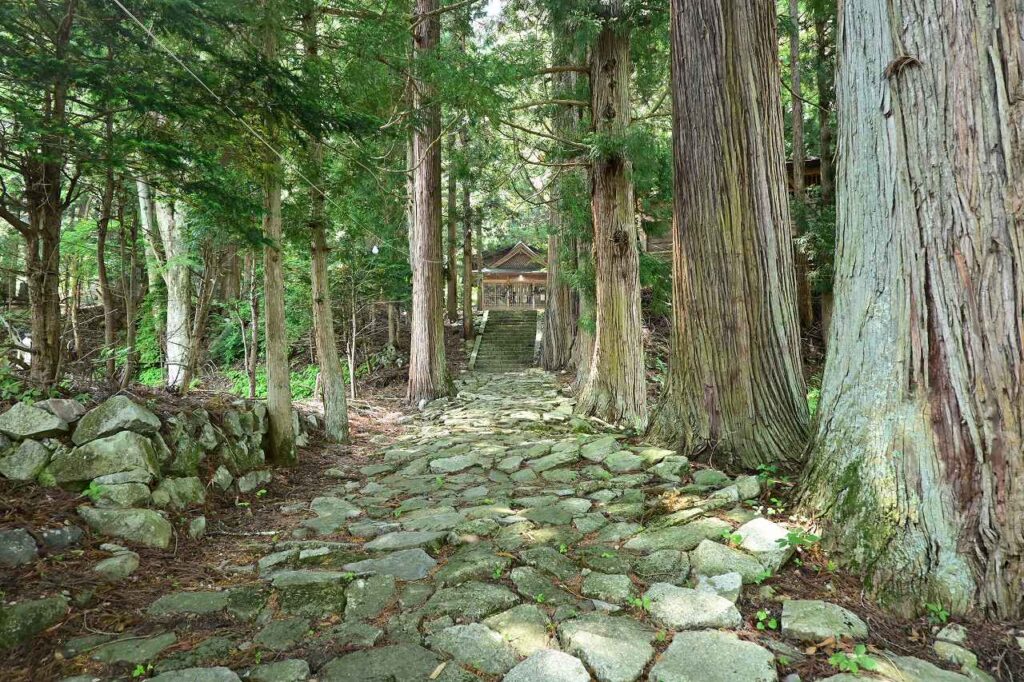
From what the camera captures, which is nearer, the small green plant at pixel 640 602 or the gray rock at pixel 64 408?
the small green plant at pixel 640 602

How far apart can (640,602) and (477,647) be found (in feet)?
2.56

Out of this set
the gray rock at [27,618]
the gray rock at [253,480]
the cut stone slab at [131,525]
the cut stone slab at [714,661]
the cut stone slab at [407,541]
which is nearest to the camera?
the cut stone slab at [714,661]

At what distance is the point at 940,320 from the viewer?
2.45 metres

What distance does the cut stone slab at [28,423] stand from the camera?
3314 millimetres

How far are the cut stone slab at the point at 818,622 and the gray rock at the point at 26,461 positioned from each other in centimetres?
411

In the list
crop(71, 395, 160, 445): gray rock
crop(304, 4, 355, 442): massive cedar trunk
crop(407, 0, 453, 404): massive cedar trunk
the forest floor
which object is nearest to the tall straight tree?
crop(304, 4, 355, 442): massive cedar trunk

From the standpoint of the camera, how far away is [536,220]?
20.0m

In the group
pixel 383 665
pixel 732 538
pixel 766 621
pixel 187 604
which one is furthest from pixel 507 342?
pixel 383 665

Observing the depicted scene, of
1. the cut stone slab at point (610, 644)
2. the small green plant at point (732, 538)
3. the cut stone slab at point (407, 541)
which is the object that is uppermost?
the small green plant at point (732, 538)

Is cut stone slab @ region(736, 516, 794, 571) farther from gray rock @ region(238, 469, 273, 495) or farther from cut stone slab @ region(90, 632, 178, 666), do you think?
gray rock @ region(238, 469, 273, 495)

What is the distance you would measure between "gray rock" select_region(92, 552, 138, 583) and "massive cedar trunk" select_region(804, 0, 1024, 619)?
11.8 feet

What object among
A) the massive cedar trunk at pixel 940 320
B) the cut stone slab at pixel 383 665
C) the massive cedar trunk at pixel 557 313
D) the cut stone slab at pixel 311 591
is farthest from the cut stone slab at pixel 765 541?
the massive cedar trunk at pixel 557 313

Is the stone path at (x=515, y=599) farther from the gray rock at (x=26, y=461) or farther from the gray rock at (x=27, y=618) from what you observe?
the gray rock at (x=26, y=461)

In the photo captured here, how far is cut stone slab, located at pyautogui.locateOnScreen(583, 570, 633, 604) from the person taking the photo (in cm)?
257
